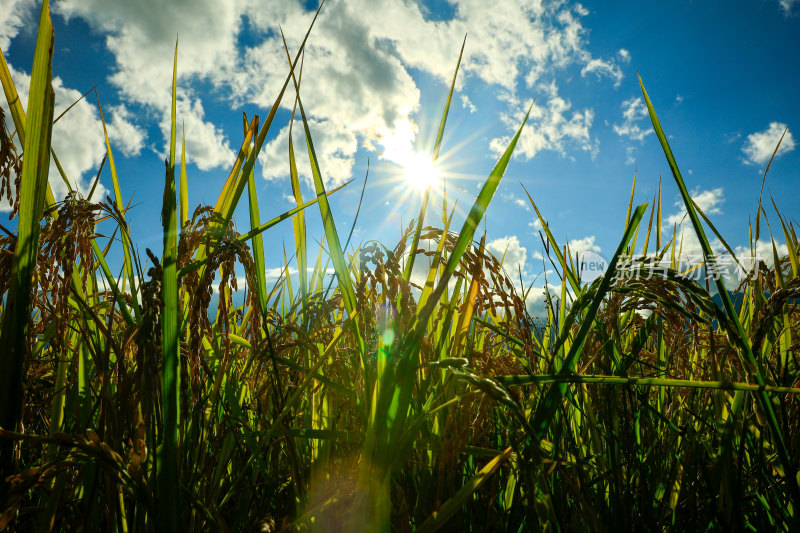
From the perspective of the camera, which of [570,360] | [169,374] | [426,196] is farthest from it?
[426,196]

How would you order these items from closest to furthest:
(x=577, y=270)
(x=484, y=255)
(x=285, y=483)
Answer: (x=484, y=255) < (x=285, y=483) < (x=577, y=270)

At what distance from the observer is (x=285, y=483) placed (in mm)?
1355

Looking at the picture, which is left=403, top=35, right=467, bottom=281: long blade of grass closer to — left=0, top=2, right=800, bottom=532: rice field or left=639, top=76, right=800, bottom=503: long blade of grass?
left=0, top=2, right=800, bottom=532: rice field

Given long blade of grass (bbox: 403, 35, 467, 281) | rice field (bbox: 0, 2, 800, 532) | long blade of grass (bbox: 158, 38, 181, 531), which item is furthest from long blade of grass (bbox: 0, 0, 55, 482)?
long blade of grass (bbox: 403, 35, 467, 281)

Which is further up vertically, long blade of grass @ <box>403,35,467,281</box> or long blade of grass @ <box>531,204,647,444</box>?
long blade of grass @ <box>403,35,467,281</box>

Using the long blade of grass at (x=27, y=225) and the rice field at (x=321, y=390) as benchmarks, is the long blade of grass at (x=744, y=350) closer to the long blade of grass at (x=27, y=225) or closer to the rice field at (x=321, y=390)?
the rice field at (x=321, y=390)

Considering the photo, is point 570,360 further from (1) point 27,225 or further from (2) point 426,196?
(1) point 27,225

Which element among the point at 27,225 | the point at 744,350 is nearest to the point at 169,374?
the point at 27,225

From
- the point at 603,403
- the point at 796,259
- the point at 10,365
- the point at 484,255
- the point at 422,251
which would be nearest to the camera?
the point at 10,365

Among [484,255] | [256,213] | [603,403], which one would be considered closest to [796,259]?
[603,403]

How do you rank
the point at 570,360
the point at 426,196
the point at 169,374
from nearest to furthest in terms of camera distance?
1. the point at 169,374
2. the point at 570,360
3. the point at 426,196

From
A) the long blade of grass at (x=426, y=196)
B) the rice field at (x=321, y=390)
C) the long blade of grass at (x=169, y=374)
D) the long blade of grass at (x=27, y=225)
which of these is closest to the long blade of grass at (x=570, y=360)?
the rice field at (x=321, y=390)

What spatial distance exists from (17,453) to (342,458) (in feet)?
2.92

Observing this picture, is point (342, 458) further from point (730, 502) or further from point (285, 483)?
point (730, 502)
